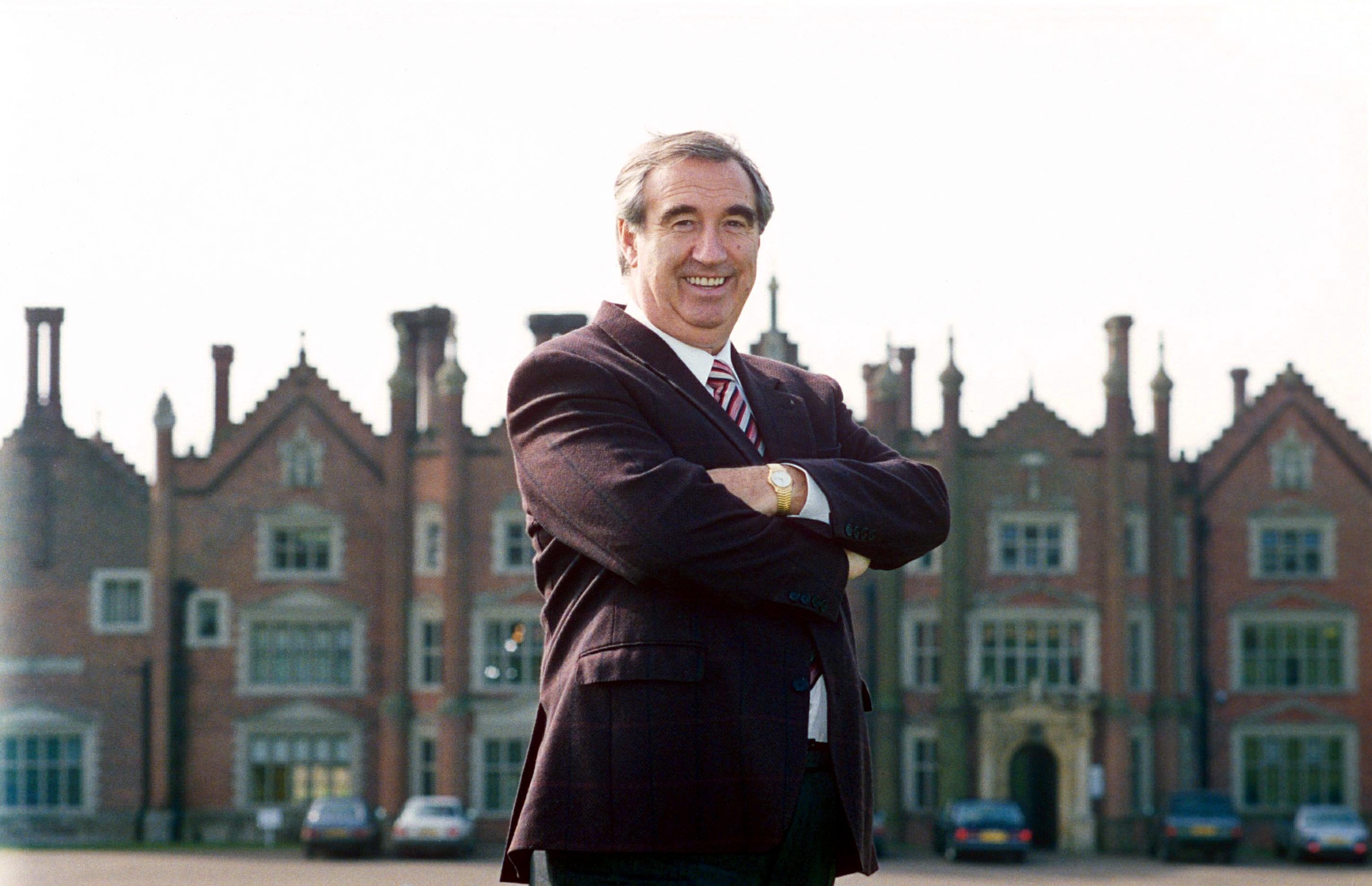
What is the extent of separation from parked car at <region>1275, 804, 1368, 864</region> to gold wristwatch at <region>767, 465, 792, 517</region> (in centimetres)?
3402

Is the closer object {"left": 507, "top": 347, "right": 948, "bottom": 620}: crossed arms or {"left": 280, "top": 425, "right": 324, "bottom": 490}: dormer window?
{"left": 507, "top": 347, "right": 948, "bottom": 620}: crossed arms

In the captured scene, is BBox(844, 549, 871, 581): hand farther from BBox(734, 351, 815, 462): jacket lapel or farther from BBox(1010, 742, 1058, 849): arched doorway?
BBox(1010, 742, 1058, 849): arched doorway

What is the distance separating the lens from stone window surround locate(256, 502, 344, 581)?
3900 centimetres

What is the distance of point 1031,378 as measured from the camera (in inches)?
1564

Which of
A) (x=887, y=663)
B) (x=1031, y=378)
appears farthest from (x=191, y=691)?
(x=1031, y=378)

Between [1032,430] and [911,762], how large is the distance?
7685 millimetres

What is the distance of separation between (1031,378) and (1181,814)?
1006 cm

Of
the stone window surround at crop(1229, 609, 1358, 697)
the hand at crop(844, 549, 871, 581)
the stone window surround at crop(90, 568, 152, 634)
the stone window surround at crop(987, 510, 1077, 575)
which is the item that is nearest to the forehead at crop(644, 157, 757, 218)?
the hand at crop(844, 549, 871, 581)

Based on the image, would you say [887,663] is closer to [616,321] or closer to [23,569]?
[23,569]

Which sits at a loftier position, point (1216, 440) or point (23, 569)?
point (1216, 440)

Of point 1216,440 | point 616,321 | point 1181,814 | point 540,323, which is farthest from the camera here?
point 1216,440

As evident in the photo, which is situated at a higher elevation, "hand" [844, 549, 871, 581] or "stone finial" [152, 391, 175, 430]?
"stone finial" [152, 391, 175, 430]

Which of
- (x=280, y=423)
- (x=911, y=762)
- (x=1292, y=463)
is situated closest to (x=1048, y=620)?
(x=911, y=762)

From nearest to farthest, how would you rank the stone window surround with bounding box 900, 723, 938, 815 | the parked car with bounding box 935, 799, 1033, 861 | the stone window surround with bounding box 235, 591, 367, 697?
1. the parked car with bounding box 935, 799, 1033, 861
2. the stone window surround with bounding box 900, 723, 938, 815
3. the stone window surround with bounding box 235, 591, 367, 697
